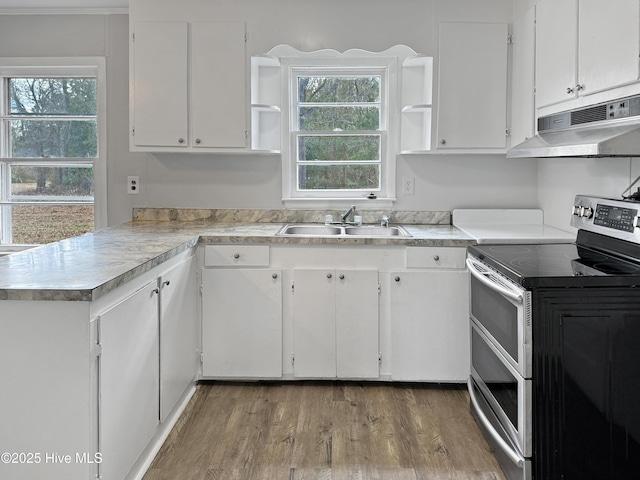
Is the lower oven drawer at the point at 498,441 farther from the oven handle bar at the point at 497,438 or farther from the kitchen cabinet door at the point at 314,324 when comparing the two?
the kitchen cabinet door at the point at 314,324

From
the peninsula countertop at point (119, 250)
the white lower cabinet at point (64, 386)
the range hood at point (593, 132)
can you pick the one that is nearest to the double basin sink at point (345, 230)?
the peninsula countertop at point (119, 250)

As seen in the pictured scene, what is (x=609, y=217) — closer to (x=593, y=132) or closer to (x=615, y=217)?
(x=615, y=217)

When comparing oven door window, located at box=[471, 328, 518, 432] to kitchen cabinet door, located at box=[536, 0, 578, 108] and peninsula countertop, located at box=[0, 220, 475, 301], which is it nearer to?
peninsula countertop, located at box=[0, 220, 475, 301]

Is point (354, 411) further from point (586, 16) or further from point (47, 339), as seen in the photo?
point (586, 16)

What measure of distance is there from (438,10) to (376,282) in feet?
5.51

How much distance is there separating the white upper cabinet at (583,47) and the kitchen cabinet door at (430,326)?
1.07 m

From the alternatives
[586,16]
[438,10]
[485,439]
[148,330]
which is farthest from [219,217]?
[586,16]

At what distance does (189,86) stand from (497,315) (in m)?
2.23

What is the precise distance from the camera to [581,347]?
1.88 m

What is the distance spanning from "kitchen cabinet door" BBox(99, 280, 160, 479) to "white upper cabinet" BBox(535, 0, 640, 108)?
79.2 inches

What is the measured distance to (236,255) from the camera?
118 inches

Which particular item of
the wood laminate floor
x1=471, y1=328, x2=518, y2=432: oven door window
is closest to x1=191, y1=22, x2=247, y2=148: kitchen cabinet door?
the wood laminate floor

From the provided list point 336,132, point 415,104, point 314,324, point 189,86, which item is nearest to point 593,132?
point 415,104

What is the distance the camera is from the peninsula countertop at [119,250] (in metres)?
1.67
